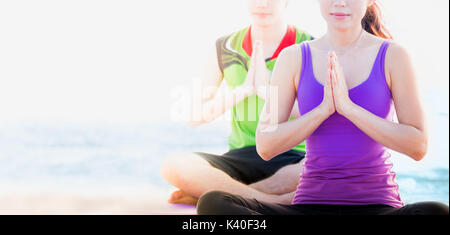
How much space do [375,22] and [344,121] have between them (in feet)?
0.92

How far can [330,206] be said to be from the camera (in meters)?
1.05

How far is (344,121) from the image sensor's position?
107cm

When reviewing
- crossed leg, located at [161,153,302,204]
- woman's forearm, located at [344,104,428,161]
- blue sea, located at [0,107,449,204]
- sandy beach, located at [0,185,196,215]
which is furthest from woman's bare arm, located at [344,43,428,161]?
blue sea, located at [0,107,449,204]

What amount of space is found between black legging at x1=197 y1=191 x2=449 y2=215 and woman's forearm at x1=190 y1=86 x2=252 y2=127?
577mm

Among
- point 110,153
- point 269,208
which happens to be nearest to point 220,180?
point 269,208

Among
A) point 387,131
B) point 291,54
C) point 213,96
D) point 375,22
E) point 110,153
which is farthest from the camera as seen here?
point 110,153

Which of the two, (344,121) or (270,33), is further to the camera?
(270,33)

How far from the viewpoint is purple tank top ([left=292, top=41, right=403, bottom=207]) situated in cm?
104

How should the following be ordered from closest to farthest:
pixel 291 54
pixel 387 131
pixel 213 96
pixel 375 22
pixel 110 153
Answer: pixel 387 131
pixel 291 54
pixel 375 22
pixel 213 96
pixel 110 153

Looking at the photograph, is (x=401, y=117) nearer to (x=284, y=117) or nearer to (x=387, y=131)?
(x=387, y=131)

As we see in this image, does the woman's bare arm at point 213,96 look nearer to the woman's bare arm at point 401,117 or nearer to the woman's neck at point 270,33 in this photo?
the woman's neck at point 270,33
